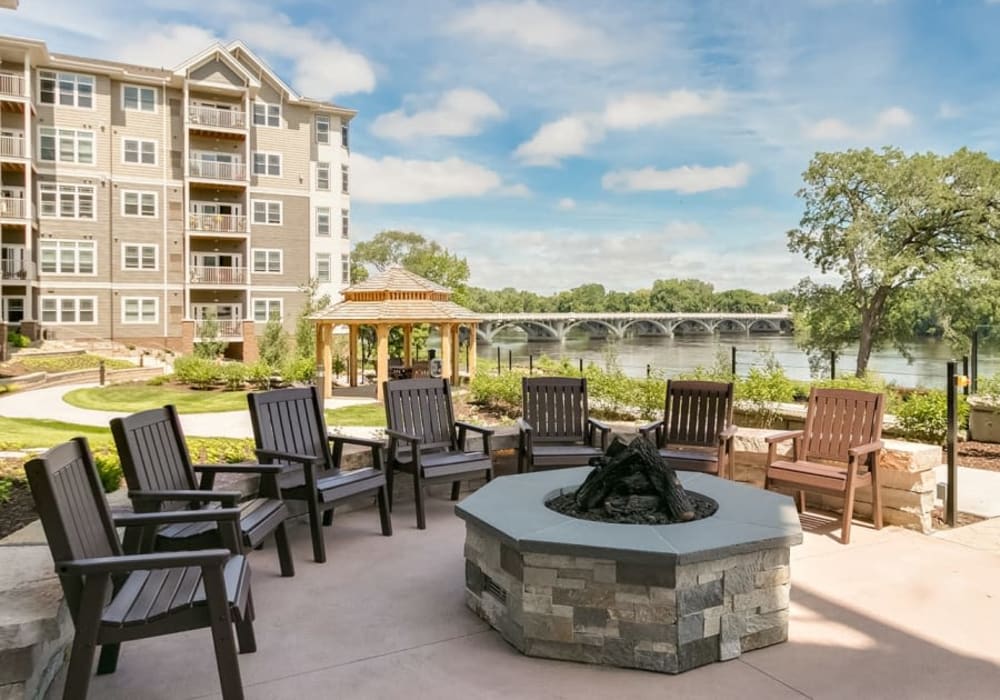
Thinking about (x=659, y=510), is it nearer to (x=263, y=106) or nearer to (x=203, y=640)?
(x=203, y=640)

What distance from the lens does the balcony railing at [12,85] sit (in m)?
24.6

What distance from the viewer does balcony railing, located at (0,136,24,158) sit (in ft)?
81.1

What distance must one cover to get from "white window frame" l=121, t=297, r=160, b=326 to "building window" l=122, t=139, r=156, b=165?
545cm

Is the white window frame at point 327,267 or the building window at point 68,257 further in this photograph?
the white window frame at point 327,267

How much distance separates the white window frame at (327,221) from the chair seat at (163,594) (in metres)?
28.9

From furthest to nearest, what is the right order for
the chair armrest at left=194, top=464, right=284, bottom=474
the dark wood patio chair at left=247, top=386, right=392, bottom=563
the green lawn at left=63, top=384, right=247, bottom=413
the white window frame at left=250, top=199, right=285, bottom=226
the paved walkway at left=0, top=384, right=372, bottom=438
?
the white window frame at left=250, top=199, right=285, bottom=226 < the green lawn at left=63, top=384, right=247, bottom=413 < the paved walkway at left=0, top=384, right=372, bottom=438 < the dark wood patio chair at left=247, top=386, right=392, bottom=563 < the chair armrest at left=194, top=464, right=284, bottom=474

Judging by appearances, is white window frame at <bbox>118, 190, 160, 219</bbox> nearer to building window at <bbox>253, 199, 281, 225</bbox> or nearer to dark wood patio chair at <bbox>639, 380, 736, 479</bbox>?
building window at <bbox>253, 199, 281, 225</bbox>

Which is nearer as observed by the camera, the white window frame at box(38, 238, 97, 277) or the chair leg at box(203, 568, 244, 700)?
the chair leg at box(203, 568, 244, 700)

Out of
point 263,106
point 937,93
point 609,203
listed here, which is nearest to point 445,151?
point 609,203

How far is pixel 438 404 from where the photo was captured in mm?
6098

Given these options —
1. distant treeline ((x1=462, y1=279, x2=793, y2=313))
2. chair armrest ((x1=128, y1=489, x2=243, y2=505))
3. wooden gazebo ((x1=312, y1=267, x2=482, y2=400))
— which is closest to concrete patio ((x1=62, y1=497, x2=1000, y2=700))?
chair armrest ((x1=128, y1=489, x2=243, y2=505))

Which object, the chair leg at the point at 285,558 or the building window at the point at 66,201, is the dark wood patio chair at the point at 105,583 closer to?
the chair leg at the point at 285,558

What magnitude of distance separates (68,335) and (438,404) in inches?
1018

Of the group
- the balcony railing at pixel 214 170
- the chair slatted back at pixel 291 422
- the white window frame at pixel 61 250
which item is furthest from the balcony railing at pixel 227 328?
the chair slatted back at pixel 291 422
